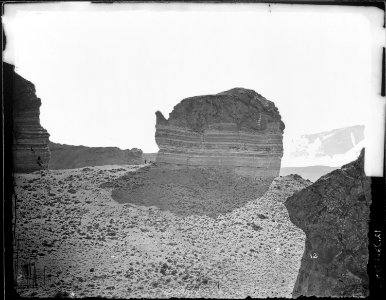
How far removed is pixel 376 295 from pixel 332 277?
5.92 ft

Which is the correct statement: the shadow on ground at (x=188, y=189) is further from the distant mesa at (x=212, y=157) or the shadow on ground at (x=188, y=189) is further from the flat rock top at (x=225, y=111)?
the flat rock top at (x=225, y=111)

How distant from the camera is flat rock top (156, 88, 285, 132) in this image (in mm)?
6549

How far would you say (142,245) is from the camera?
5539mm

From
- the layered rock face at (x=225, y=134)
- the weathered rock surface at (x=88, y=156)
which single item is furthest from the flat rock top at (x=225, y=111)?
the weathered rock surface at (x=88, y=156)

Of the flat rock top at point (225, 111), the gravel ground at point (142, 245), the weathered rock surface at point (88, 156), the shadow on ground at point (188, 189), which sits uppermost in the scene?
the flat rock top at point (225, 111)

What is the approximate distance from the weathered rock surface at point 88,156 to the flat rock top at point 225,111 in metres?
0.92

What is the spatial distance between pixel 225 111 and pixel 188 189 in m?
1.81

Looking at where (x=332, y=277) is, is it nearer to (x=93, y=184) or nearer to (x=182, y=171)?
(x=182, y=171)

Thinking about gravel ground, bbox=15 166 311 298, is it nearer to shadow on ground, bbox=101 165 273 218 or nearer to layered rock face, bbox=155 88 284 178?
shadow on ground, bbox=101 165 273 218

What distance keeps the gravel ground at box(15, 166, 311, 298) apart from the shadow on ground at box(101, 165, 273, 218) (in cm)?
11

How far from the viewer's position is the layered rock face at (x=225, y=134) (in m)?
6.58

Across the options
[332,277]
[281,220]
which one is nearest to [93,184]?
[281,220]

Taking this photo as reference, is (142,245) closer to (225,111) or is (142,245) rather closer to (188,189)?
(188,189)

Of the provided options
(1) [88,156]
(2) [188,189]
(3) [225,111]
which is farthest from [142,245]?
(3) [225,111]
